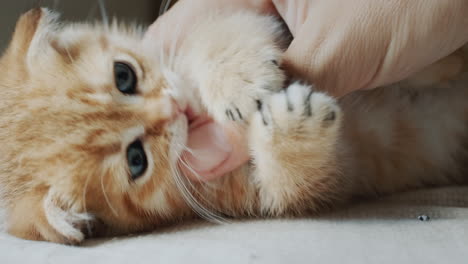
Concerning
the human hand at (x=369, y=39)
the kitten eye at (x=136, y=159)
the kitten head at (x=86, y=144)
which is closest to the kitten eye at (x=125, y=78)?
the kitten head at (x=86, y=144)

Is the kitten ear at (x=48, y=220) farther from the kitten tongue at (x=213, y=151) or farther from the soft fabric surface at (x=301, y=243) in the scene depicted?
the kitten tongue at (x=213, y=151)

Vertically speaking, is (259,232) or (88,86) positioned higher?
(88,86)

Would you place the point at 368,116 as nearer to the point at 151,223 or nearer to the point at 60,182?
A: the point at 151,223

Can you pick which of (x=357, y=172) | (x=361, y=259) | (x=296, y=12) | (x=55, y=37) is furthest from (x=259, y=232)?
(x=55, y=37)

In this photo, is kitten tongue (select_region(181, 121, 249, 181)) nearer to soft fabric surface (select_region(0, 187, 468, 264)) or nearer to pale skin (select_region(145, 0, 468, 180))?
pale skin (select_region(145, 0, 468, 180))

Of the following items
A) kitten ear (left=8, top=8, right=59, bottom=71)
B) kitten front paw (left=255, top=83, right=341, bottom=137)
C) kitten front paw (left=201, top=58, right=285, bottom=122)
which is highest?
kitten ear (left=8, top=8, right=59, bottom=71)

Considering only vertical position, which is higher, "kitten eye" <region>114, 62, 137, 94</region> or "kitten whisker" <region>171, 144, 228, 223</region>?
"kitten eye" <region>114, 62, 137, 94</region>

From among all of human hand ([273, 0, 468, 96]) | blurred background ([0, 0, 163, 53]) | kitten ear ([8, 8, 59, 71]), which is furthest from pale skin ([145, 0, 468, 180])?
blurred background ([0, 0, 163, 53])
